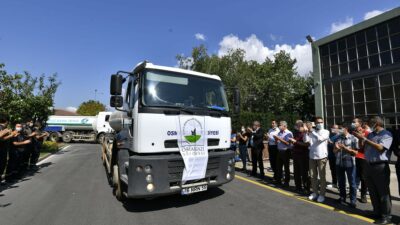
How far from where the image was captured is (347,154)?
228 inches

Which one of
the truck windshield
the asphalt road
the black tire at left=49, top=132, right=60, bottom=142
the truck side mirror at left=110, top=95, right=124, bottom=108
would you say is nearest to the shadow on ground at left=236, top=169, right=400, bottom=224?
the asphalt road

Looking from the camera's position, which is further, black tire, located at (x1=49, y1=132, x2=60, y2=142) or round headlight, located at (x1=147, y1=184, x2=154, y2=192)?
black tire, located at (x1=49, y1=132, x2=60, y2=142)

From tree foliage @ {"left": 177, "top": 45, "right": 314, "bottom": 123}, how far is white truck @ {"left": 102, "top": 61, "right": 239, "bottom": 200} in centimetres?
2801

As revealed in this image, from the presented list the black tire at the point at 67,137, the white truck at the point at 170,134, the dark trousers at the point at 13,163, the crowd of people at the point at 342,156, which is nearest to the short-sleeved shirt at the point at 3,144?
the dark trousers at the point at 13,163

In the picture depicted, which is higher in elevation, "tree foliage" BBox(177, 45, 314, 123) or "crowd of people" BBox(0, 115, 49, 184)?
"tree foliage" BBox(177, 45, 314, 123)

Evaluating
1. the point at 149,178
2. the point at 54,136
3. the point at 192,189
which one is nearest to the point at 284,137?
the point at 192,189

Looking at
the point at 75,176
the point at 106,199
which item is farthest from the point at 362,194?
the point at 75,176

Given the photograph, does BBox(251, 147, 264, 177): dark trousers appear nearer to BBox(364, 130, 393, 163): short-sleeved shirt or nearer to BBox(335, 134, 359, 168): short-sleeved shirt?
BBox(335, 134, 359, 168): short-sleeved shirt

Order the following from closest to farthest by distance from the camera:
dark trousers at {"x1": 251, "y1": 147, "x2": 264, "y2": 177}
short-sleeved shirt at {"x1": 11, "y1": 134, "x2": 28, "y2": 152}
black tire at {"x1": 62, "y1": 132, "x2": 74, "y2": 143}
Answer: short-sleeved shirt at {"x1": 11, "y1": 134, "x2": 28, "y2": 152} < dark trousers at {"x1": 251, "y1": 147, "x2": 264, "y2": 177} < black tire at {"x1": 62, "y1": 132, "x2": 74, "y2": 143}

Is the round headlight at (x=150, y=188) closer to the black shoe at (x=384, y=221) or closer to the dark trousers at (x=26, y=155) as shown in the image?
the black shoe at (x=384, y=221)

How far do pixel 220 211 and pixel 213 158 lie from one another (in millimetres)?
1037

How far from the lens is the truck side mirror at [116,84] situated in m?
5.65

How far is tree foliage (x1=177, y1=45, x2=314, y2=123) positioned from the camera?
33250 mm

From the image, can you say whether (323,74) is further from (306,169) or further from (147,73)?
(147,73)
